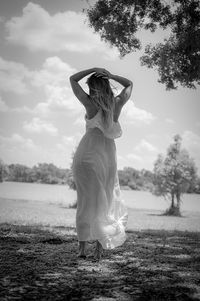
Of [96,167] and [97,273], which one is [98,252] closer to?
[97,273]

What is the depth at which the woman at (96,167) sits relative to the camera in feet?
17.6

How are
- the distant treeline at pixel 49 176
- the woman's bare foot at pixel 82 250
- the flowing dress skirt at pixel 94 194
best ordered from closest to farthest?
the flowing dress skirt at pixel 94 194 < the woman's bare foot at pixel 82 250 < the distant treeline at pixel 49 176

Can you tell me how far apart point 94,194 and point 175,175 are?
159 feet

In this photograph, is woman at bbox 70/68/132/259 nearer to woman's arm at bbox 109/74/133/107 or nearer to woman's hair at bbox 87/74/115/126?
woman's hair at bbox 87/74/115/126

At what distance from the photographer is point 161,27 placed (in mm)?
13609

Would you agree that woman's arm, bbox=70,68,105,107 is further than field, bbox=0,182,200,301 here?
Yes

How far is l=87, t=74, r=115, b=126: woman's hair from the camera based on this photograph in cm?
544

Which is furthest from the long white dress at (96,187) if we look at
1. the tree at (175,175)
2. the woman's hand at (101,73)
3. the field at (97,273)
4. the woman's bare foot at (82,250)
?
the tree at (175,175)

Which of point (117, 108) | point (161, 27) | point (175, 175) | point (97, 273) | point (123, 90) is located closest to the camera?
point (97, 273)

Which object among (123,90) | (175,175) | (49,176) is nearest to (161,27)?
(123,90)

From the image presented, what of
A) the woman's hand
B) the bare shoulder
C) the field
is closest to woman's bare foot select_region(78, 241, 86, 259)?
the field

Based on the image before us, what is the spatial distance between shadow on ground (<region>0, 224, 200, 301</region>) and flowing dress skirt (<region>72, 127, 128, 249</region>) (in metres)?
0.40

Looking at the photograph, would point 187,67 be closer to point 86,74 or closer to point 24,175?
point 86,74

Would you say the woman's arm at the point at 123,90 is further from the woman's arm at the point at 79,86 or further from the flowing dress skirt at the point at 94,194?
the flowing dress skirt at the point at 94,194
